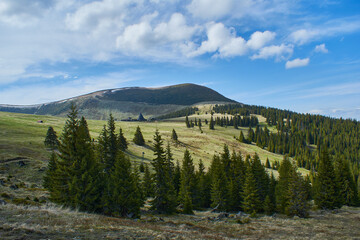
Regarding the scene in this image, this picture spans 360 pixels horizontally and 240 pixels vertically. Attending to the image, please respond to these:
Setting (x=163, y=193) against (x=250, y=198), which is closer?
(x=163, y=193)

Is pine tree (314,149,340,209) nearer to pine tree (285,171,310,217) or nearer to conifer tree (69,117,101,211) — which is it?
pine tree (285,171,310,217)

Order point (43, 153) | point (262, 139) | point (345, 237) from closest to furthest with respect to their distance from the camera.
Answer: point (345, 237), point (43, 153), point (262, 139)

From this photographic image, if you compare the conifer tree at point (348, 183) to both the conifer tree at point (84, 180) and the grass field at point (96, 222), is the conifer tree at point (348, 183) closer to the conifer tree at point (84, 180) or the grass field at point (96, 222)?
the grass field at point (96, 222)

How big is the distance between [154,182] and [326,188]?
114ft

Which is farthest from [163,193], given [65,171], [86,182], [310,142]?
[310,142]

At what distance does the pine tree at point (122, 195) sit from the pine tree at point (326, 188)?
37.6 metres

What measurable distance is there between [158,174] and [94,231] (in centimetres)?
1928

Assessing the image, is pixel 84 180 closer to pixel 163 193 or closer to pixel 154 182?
pixel 163 193

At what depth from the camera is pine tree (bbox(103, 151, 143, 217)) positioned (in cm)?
2428

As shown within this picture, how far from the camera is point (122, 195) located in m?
24.7

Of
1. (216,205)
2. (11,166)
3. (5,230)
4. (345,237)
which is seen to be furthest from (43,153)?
(345,237)

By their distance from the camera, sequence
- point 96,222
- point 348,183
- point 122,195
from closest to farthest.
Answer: point 96,222
point 122,195
point 348,183

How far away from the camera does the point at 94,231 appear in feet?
41.4

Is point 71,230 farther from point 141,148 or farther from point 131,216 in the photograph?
point 141,148
